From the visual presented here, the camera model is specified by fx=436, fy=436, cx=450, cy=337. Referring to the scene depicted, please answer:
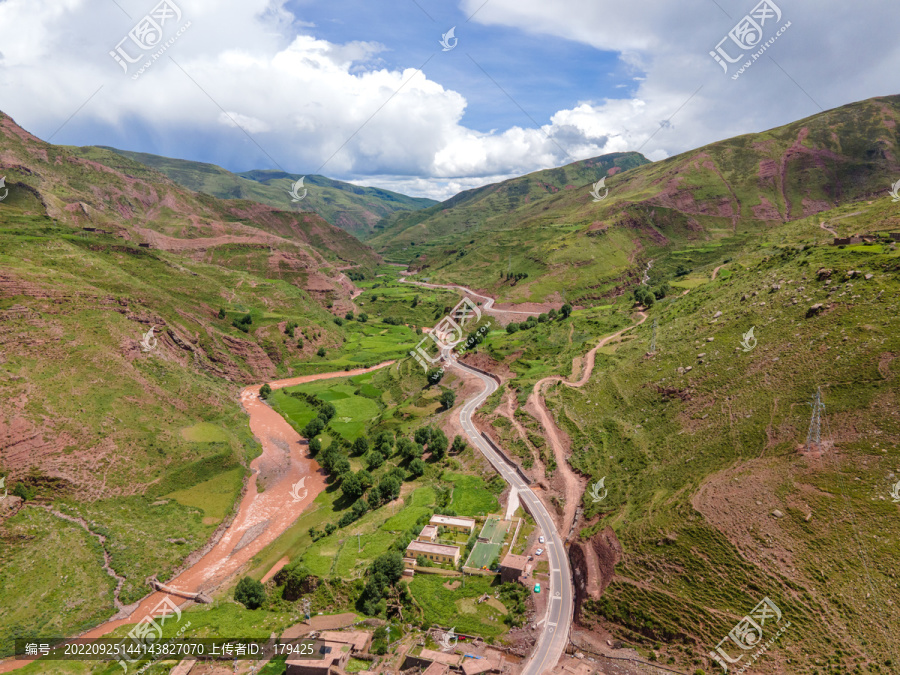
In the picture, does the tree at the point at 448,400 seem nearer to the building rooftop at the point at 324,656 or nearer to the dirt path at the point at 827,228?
the building rooftop at the point at 324,656

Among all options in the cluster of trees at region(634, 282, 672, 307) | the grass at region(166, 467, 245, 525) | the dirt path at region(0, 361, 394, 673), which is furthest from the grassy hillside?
the grass at region(166, 467, 245, 525)

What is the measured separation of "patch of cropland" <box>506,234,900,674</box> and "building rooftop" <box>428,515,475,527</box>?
12757mm

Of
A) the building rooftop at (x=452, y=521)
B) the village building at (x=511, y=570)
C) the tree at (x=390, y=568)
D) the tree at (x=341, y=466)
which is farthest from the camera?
the tree at (x=341, y=466)

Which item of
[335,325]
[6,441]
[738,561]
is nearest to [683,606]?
[738,561]

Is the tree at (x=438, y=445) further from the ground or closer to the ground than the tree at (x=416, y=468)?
further from the ground

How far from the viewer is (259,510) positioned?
212ft

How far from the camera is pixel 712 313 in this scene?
216 feet

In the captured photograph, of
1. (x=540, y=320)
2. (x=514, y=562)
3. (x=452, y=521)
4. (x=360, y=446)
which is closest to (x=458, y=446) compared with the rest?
(x=452, y=521)

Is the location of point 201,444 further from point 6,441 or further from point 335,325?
point 335,325

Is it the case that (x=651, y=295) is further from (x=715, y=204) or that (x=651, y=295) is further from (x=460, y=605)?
(x=715, y=204)

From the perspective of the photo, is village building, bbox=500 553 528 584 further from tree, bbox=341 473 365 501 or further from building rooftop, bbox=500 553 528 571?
tree, bbox=341 473 365 501

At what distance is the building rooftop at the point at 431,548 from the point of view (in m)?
45.8

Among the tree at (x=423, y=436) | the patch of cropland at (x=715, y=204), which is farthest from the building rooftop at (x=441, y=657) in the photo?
the patch of cropland at (x=715, y=204)

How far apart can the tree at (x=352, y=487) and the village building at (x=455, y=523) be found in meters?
15.7
